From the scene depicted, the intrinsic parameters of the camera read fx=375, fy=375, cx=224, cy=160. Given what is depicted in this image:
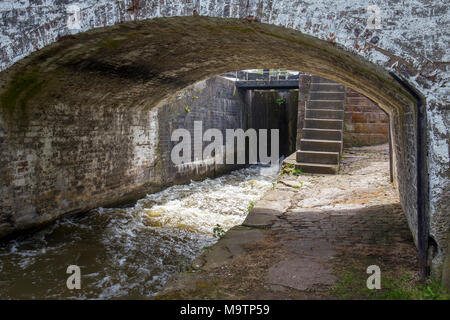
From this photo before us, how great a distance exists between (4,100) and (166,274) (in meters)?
3.35

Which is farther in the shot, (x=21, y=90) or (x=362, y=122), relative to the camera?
(x=362, y=122)

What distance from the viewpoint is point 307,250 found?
4.19 metres

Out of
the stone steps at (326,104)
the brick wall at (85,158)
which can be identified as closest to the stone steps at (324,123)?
the stone steps at (326,104)

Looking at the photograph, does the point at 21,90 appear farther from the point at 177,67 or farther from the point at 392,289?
the point at 392,289

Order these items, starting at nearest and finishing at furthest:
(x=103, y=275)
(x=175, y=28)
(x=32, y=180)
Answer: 1. (x=175, y=28)
2. (x=103, y=275)
3. (x=32, y=180)

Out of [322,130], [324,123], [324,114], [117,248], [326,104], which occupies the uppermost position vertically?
[326,104]

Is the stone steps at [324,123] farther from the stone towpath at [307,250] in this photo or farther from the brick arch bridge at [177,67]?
the brick arch bridge at [177,67]

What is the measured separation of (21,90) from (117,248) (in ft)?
8.93

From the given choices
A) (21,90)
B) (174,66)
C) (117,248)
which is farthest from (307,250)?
(21,90)

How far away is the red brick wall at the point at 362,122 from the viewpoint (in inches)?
415

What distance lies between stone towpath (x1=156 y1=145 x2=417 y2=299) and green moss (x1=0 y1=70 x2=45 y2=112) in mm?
3340

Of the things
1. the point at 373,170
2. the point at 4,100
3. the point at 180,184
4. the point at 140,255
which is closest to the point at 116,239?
the point at 140,255

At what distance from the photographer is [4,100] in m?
5.31
